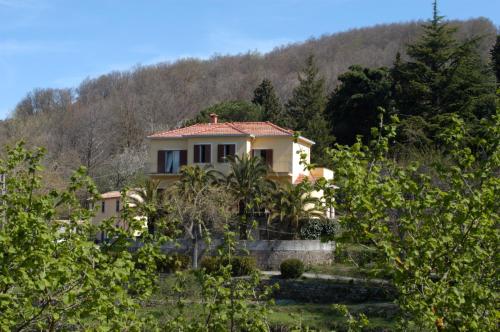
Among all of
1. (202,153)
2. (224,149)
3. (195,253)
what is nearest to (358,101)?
(224,149)

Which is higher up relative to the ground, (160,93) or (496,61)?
(160,93)

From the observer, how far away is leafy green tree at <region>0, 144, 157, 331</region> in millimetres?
6371

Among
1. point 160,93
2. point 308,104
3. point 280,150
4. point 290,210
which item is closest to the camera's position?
point 290,210

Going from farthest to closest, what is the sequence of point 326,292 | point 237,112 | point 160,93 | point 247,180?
1. point 160,93
2. point 237,112
3. point 247,180
4. point 326,292

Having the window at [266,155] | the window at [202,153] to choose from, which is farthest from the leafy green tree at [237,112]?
the window at [266,155]

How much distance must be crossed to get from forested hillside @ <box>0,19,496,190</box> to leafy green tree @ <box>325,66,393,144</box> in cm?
1984

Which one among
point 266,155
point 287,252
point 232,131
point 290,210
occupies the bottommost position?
point 287,252

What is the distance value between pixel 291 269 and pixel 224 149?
11.4 m

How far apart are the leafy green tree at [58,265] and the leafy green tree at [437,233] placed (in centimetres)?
225

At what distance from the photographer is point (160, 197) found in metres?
39.8

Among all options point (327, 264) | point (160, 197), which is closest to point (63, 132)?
point (160, 197)

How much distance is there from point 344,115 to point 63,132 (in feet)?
142

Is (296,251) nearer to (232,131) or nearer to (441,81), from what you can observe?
(232,131)

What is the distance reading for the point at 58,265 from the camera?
623 centimetres
